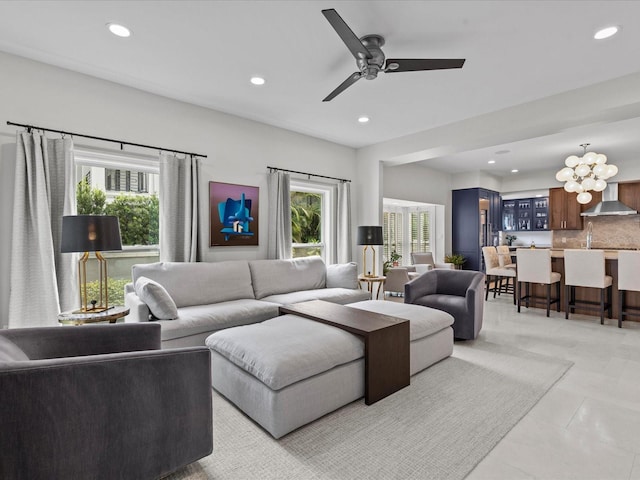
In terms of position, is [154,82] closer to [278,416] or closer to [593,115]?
[278,416]

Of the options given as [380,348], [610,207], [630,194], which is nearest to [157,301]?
[380,348]

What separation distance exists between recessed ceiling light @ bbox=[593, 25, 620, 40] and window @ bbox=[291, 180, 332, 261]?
3.65 metres

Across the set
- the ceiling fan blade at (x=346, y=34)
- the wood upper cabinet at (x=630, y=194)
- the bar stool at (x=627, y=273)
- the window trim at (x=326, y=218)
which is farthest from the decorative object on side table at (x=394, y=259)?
the ceiling fan blade at (x=346, y=34)

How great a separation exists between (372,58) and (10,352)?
113 inches

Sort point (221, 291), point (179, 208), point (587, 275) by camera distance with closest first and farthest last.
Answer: point (221, 291), point (179, 208), point (587, 275)

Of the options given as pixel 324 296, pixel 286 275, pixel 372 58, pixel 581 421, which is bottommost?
pixel 581 421

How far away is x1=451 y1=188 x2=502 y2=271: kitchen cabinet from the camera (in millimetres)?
7820

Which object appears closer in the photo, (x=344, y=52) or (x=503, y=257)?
(x=344, y=52)

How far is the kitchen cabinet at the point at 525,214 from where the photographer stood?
8.40m

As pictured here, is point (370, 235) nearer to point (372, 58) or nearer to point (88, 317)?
point (372, 58)

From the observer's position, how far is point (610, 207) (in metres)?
6.56

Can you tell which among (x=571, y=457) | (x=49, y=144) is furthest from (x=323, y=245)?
(x=571, y=457)

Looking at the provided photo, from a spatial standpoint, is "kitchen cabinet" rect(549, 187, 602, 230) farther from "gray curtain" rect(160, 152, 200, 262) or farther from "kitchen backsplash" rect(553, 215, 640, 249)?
"gray curtain" rect(160, 152, 200, 262)

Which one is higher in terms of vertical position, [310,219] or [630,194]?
[630,194]
